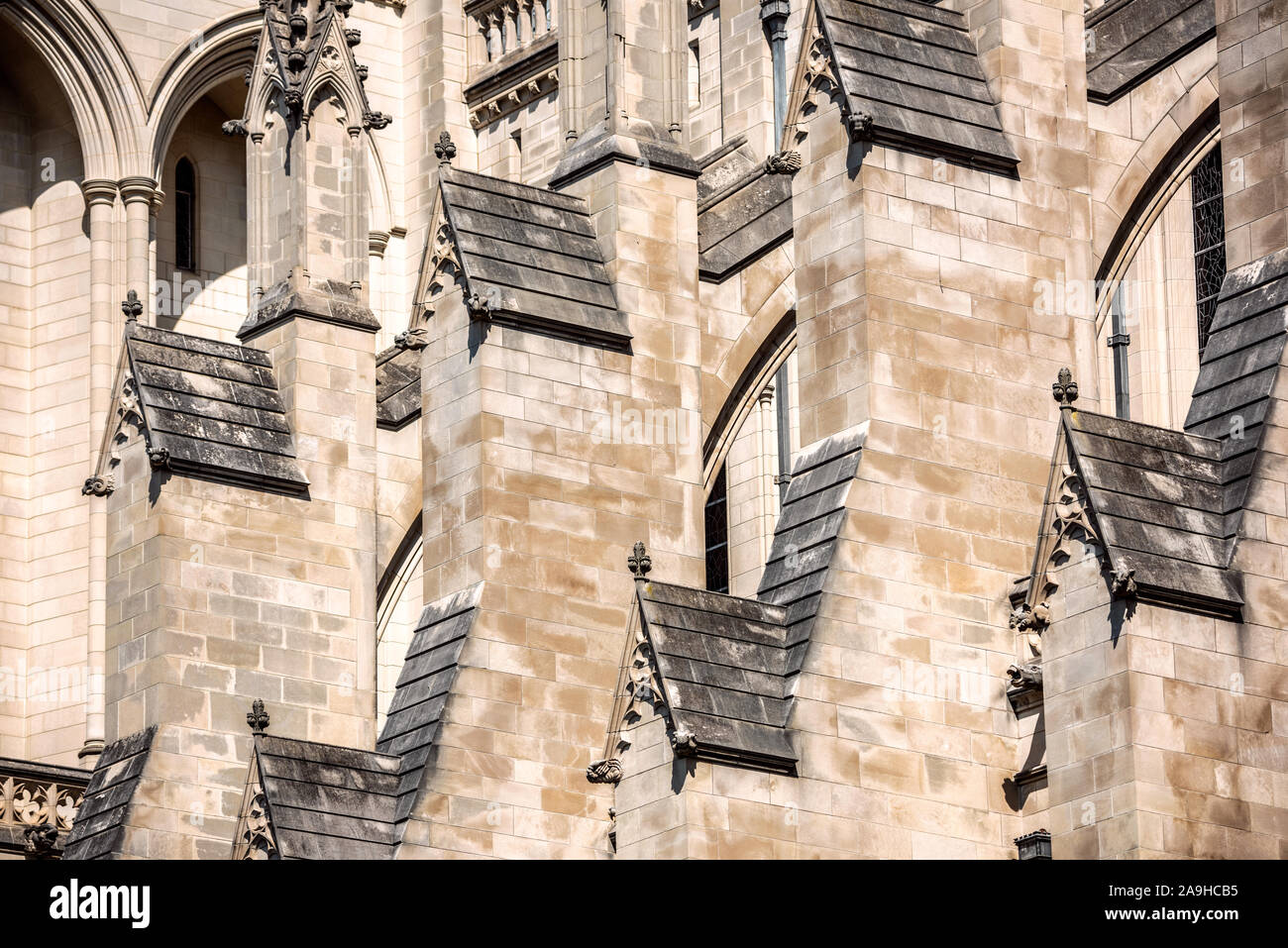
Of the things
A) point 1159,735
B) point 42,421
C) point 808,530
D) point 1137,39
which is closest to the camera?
point 1159,735

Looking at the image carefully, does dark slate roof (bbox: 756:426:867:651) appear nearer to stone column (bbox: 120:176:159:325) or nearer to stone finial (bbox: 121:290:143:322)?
stone finial (bbox: 121:290:143:322)

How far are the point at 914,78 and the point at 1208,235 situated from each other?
13.8ft

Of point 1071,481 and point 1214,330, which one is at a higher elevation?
point 1214,330

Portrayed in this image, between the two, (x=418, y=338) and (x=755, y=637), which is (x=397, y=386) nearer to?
(x=418, y=338)

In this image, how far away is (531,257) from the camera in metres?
22.3

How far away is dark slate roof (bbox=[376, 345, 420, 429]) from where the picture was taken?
2750 centimetres

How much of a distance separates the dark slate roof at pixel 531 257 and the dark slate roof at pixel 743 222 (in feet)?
7.74

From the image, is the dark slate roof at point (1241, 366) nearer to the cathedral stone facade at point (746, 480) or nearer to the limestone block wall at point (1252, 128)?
the cathedral stone facade at point (746, 480)

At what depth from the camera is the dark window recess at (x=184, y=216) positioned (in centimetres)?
3369

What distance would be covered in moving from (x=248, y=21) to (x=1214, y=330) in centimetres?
1812

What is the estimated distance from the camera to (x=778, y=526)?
19734 mm

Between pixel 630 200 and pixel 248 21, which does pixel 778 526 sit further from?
pixel 248 21

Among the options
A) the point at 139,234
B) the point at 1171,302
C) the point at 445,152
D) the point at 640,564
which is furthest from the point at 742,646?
the point at 139,234
